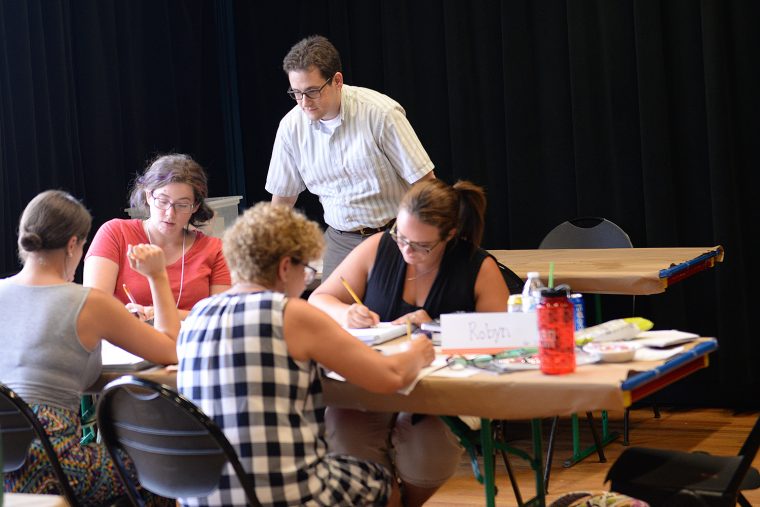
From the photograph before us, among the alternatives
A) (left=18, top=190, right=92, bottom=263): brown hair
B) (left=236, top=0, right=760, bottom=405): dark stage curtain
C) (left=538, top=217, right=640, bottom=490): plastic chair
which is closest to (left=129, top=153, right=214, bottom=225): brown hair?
(left=18, top=190, right=92, bottom=263): brown hair

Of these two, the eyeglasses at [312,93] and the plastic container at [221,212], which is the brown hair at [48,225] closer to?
the eyeglasses at [312,93]

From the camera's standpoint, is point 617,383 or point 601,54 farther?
point 601,54

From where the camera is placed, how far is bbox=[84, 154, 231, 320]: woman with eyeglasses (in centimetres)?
329

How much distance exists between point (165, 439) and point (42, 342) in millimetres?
509

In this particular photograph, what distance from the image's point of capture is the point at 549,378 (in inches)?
81.7

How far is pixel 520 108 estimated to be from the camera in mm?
4797

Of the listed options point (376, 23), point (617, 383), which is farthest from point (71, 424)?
point (376, 23)

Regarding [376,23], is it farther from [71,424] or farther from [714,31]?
[71,424]

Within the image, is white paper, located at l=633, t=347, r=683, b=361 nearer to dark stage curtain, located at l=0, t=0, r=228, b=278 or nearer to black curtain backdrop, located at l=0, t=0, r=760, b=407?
black curtain backdrop, located at l=0, t=0, r=760, b=407

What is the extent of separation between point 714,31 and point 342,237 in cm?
183

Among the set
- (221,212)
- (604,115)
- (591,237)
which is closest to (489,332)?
(591,237)

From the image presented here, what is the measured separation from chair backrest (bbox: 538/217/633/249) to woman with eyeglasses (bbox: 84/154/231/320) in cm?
174

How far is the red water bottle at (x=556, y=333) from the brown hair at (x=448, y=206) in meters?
0.71

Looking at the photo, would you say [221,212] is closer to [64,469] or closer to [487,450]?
[64,469]
